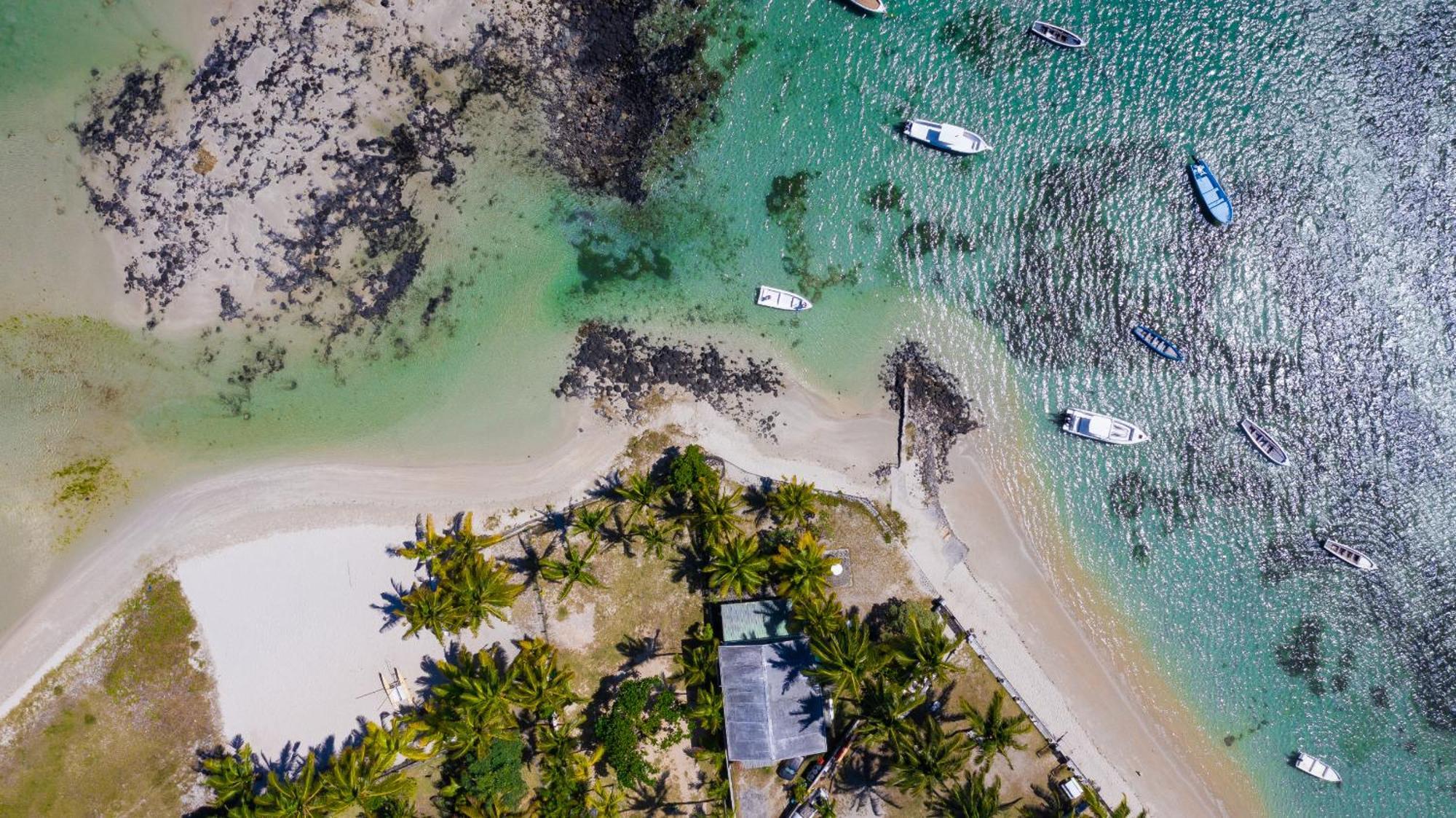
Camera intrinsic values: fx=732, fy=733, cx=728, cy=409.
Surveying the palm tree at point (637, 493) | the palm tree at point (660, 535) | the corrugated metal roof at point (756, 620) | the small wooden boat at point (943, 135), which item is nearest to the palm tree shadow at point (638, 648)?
the corrugated metal roof at point (756, 620)

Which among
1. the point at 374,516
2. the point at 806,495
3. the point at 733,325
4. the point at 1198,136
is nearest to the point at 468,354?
the point at 374,516

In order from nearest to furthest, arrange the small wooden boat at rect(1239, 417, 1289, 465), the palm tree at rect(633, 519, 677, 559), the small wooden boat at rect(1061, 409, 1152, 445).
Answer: the palm tree at rect(633, 519, 677, 559) < the small wooden boat at rect(1061, 409, 1152, 445) < the small wooden boat at rect(1239, 417, 1289, 465)

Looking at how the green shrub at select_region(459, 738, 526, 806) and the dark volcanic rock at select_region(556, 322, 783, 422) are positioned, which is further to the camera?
the dark volcanic rock at select_region(556, 322, 783, 422)

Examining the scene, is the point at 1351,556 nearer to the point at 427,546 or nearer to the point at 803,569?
the point at 803,569

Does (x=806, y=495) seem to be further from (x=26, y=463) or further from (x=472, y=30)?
(x=26, y=463)

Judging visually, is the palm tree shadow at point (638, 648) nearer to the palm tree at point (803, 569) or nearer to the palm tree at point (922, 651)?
the palm tree at point (803, 569)

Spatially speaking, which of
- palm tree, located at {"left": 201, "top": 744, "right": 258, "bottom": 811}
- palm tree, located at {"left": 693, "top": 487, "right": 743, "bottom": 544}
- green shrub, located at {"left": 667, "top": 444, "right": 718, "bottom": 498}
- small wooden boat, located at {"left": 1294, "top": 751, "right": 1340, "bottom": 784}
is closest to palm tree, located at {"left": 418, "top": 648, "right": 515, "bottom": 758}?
palm tree, located at {"left": 201, "top": 744, "right": 258, "bottom": 811}

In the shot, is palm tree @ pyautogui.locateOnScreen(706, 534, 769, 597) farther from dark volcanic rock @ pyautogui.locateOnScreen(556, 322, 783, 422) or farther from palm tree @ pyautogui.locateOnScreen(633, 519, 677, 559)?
dark volcanic rock @ pyautogui.locateOnScreen(556, 322, 783, 422)
